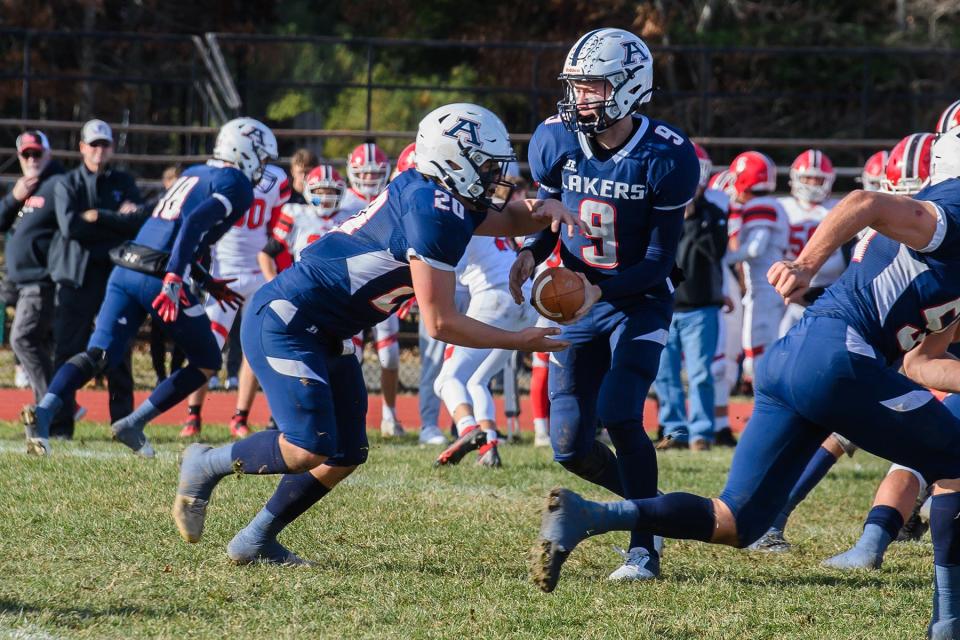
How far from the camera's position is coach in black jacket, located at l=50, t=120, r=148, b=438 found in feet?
28.5

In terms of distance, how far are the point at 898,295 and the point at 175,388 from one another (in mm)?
4678

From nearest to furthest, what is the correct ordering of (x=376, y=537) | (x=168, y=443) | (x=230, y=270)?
(x=376, y=537)
(x=168, y=443)
(x=230, y=270)

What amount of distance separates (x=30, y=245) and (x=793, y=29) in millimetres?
15576

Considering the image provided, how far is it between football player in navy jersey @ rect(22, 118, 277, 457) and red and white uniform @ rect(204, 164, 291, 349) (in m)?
2.17

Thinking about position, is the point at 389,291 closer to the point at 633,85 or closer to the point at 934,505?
the point at 633,85

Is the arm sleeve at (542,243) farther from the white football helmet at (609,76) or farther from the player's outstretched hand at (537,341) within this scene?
the player's outstretched hand at (537,341)

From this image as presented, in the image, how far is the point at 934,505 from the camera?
424 centimetres

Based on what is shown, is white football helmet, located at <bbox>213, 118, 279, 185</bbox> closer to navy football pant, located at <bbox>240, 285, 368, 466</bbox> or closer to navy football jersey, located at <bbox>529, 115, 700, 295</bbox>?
navy football jersey, located at <bbox>529, 115, 700, 295</bbox>

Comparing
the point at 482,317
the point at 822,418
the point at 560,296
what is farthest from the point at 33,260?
the point at 822,418

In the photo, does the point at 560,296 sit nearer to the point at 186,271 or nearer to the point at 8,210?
the point at 186,271

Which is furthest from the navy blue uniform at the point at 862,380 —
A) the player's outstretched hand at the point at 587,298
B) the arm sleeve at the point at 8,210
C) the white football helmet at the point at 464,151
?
the arm sleeve at the point at 8,210

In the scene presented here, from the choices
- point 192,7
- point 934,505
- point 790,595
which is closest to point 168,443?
point 790,595

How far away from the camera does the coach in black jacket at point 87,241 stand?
342 inches

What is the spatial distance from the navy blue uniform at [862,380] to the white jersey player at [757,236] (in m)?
5.68
